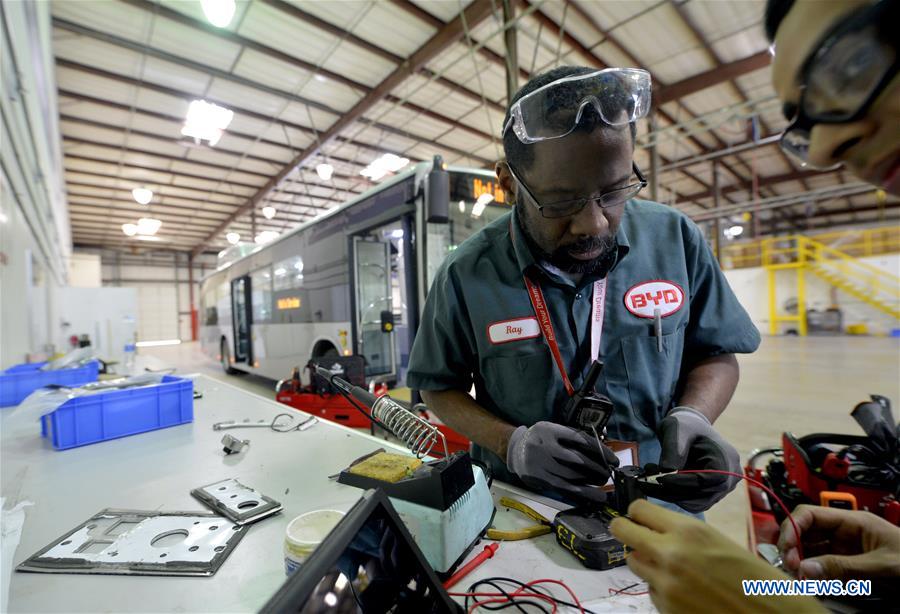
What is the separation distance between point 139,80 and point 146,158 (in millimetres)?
3971

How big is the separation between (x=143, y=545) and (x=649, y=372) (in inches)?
54.5

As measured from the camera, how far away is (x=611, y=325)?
1221 millimetres

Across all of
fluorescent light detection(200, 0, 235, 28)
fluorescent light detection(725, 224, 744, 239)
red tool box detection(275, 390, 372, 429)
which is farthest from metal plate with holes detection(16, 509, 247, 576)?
fluorescent light detection(725, 224, 744, 239)


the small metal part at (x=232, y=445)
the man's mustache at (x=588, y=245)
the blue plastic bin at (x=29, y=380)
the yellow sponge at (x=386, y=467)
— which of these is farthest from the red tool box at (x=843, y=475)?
the blue plastic bin at (x=29, y=380)

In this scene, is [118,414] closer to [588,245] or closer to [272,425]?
[272,425]

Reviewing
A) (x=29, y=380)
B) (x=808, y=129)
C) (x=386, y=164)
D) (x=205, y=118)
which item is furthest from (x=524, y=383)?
(x=386, y=164)

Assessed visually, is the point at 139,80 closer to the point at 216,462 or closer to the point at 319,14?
the point at 319,14

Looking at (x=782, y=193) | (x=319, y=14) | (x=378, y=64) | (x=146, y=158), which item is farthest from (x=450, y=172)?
(x=782, y=193)

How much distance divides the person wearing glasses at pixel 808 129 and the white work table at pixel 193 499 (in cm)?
22

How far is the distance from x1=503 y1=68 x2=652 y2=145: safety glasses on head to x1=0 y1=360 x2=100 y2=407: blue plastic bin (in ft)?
10.3

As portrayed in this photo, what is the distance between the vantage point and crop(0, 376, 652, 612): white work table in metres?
0.74

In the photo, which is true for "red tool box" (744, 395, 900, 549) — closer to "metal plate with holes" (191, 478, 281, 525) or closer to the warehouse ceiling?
"metal plate with holes" (191, 478, 281, 525)

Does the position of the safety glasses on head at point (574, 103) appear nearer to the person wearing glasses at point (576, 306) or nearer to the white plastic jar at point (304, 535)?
the person wearing glasses at point (576, 306)

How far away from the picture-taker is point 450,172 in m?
3.72
